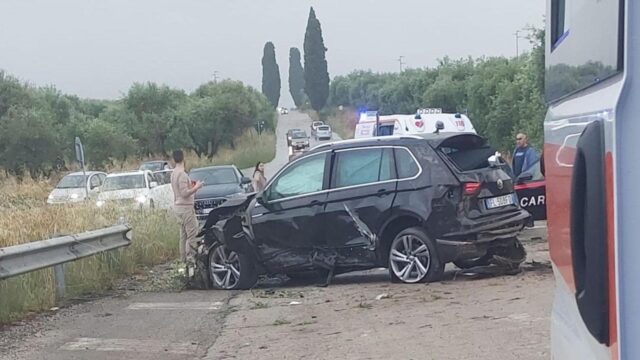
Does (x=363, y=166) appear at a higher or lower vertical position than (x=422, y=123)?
lower

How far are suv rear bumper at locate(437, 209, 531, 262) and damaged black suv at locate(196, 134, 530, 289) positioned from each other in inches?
0.5

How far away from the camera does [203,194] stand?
73.4 feet

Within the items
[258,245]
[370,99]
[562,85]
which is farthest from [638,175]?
[370,99]

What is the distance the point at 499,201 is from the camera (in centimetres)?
1091

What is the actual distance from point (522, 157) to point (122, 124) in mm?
42792

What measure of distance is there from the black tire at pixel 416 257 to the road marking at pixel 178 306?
2.18 m

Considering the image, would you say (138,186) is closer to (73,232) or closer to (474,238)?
(73,232)

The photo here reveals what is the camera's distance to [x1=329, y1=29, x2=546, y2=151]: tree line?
28594 mm

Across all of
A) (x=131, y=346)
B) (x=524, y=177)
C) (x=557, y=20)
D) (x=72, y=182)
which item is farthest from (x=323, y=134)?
(x=557, y=20)

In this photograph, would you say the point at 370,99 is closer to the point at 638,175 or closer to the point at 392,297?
the point at 392,297

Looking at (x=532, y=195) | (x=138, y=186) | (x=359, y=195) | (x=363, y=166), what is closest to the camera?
(x=359, y=195)

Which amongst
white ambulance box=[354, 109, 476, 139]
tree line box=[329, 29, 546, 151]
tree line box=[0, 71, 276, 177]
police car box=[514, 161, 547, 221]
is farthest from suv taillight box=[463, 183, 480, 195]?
tree line box=[0, 71, 276, 177]

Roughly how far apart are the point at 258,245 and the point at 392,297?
2442mm

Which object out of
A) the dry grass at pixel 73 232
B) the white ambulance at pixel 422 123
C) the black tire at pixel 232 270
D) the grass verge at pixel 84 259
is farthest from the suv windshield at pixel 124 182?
the black tire at pixel 232 270
